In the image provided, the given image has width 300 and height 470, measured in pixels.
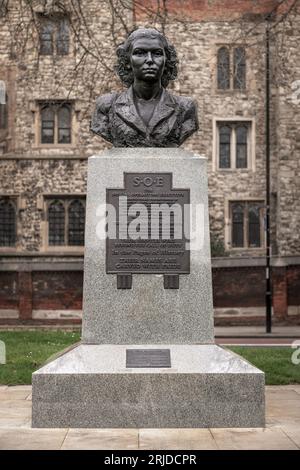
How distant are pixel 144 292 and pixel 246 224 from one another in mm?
27748

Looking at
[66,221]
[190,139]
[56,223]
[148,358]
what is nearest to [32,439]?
[148,358]

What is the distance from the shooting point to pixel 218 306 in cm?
2777

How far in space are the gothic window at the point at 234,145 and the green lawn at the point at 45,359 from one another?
2055 cm

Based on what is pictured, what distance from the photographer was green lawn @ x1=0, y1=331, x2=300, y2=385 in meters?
11.0

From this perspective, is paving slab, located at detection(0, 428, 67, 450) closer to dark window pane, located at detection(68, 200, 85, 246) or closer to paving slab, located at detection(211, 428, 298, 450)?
paving slab, located at detection(211, 428, 298, 450)

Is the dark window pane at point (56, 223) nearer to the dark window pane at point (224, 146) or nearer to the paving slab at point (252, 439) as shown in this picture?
the dark window pane at point (224, 146)

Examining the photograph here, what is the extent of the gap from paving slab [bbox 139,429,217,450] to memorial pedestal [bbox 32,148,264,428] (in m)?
0.23

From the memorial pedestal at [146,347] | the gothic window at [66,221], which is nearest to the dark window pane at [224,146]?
the gothic window at [66,221]

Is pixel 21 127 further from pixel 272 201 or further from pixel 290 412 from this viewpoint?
pixel 290 412

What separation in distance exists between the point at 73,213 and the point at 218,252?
259 inches

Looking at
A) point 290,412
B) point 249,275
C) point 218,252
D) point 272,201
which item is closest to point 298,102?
point 272,201

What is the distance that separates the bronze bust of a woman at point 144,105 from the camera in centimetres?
845

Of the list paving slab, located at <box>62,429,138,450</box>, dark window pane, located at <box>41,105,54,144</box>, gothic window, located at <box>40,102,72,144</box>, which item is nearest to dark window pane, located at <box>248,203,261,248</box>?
gothic window, located at <box>40,102,72,144</box>

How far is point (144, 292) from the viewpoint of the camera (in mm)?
8117
